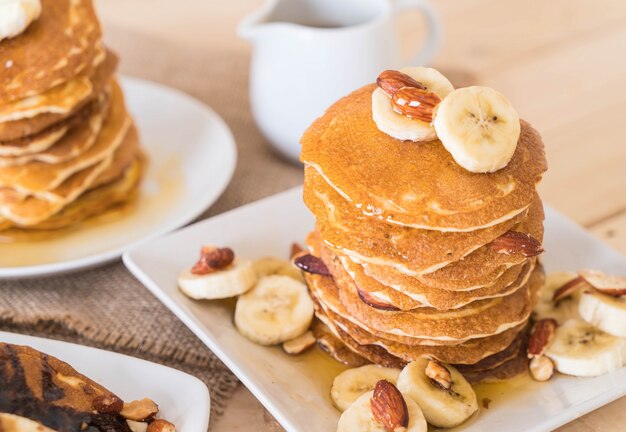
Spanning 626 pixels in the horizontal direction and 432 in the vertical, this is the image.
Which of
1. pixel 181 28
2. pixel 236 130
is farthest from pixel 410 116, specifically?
pixel 181 28

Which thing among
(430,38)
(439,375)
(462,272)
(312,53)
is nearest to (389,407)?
(439,375)

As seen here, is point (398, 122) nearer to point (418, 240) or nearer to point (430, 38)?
point (418, 240)

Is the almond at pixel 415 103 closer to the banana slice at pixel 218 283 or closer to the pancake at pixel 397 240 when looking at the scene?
the pancake at pixel 397 240

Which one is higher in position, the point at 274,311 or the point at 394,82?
the point at 394,82

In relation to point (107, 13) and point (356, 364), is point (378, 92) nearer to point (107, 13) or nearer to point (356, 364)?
point (356, 364)

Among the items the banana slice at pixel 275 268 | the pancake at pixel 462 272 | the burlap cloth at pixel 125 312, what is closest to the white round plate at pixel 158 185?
the burlap cloth at pixel 125 312

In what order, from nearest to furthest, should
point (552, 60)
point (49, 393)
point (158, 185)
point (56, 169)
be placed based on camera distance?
point (49, 393)
point (56, 169)
point (158, 185)
point (552, 60)

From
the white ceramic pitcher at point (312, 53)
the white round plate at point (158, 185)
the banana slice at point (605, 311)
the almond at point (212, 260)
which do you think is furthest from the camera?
the white ceramic pitcher at point (312, 53)
